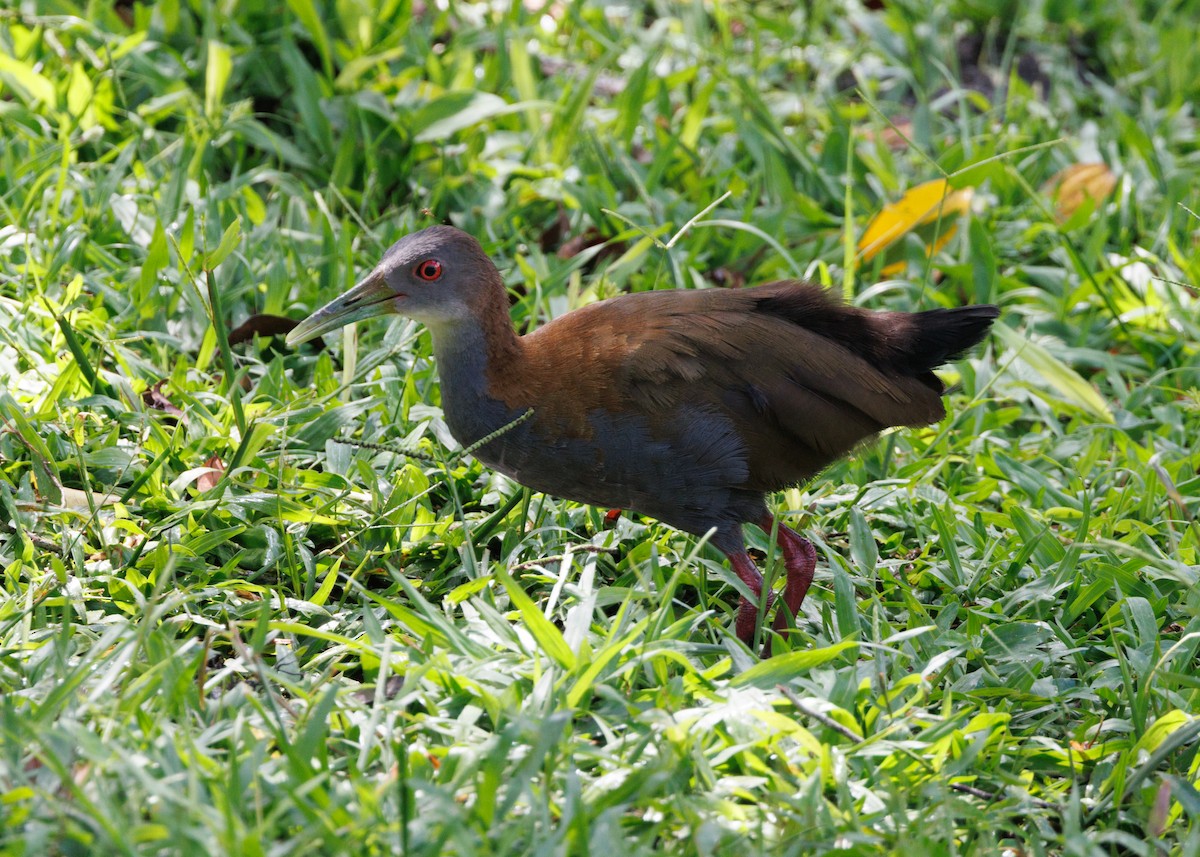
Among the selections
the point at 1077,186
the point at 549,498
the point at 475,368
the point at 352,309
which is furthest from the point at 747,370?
the point at 1077,186

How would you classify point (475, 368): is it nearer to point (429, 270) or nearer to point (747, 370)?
point (429, 270)

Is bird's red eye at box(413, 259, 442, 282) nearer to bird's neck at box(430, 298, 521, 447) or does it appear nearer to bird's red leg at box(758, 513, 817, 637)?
bird's neck at box(430, 298, 521, 447)

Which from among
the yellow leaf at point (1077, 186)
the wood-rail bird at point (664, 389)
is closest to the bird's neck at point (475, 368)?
the wood-rail bird at point (664, 389)

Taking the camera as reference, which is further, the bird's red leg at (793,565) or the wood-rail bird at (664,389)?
the bird's red leg at (793,565)

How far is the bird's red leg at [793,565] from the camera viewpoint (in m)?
3.74

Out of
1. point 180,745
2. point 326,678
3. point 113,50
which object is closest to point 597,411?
point 326,678

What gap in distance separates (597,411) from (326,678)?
98 centimetres

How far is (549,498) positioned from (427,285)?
0.85m

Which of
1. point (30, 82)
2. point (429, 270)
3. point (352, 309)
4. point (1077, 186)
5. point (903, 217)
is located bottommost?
point (1077, 186)

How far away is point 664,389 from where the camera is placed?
3.63 metres

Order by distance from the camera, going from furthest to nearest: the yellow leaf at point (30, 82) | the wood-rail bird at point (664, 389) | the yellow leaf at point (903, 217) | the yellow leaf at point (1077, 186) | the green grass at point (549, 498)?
1. the yellow leaf at point (1077, 186)
2. the yellow leaf at point (903, 217)
3. the yellow leaf at point (30, 82)
4. the wood-rail bird at point (664, 389)
5. the green grass at point (549, 498)

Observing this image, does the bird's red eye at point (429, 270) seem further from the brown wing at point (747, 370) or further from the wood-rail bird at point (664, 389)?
the brown wing at point (747, 370)

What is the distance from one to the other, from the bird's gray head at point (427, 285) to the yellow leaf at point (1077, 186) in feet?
10.3

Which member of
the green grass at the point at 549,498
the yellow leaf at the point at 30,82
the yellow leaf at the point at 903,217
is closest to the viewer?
the green grass at the point at 549,498
